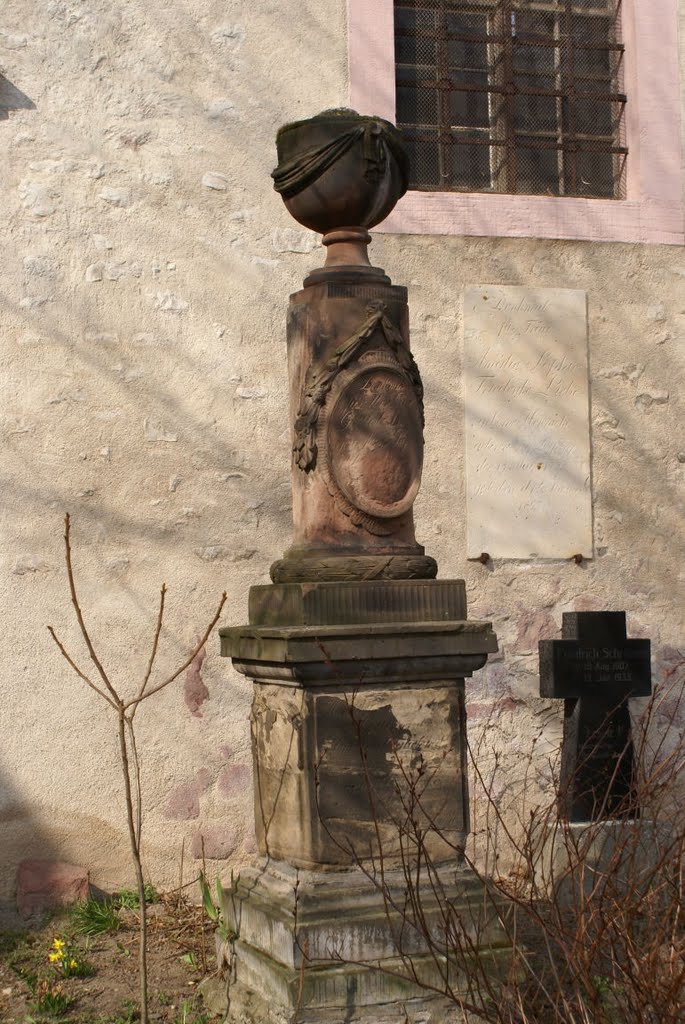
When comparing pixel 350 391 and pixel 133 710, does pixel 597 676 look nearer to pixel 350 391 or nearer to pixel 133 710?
pixel 133 710

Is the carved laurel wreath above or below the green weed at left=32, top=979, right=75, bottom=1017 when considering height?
above

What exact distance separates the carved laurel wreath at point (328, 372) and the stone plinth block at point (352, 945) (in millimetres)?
1301

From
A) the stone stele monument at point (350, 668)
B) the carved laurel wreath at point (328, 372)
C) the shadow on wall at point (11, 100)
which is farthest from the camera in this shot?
the shadow on wall at point (11, 100)

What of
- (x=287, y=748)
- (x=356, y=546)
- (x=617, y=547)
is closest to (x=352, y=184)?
(x=356, y=546)

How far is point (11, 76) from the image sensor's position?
602 centimetres

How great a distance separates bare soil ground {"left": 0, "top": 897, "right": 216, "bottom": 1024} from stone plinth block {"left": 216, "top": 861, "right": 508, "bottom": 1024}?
0.51m

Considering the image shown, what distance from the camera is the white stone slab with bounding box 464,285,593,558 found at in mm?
6395

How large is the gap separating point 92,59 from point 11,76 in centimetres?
39

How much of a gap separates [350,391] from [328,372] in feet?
0.30

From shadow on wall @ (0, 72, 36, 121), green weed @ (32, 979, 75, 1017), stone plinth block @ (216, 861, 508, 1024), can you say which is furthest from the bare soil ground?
shadow on wall @ (0, 72, 36, 121)

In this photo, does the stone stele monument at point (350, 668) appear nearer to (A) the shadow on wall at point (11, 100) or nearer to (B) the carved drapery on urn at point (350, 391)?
(B) the carved drapery on urn at point (350, 391)

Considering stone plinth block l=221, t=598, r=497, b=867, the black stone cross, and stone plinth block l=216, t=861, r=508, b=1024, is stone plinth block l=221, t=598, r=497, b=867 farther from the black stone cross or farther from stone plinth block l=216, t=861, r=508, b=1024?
the black stone cross

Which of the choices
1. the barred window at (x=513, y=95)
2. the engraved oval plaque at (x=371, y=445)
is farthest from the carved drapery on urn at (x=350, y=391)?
the barred window at (x=513, y=95)

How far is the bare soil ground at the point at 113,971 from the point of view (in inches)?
174
